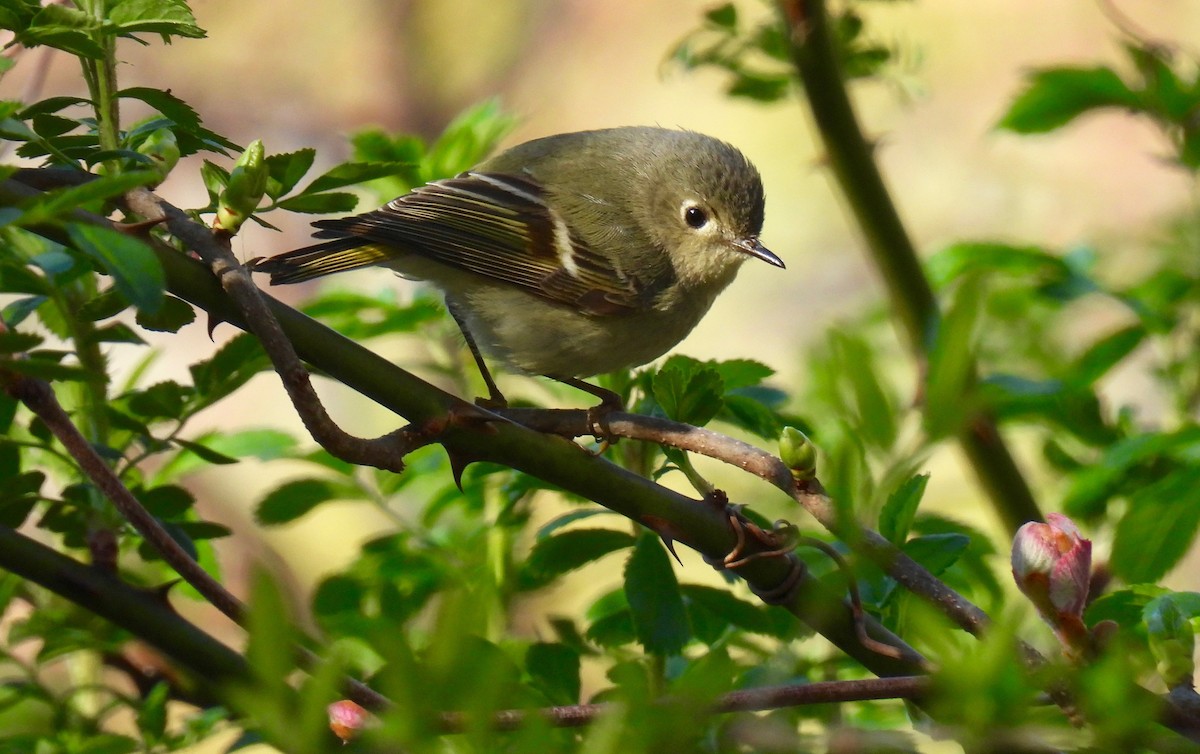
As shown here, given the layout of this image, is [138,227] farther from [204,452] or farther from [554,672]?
[554,672]

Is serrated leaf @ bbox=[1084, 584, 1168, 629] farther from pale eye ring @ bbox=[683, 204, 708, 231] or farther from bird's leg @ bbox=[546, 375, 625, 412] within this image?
pale eye ring @ bbox=[683, 204, 708, 231]

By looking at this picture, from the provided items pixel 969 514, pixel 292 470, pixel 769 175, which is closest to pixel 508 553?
pixel 969 514

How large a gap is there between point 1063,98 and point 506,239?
1067mm

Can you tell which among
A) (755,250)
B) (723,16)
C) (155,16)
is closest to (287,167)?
(155,16)

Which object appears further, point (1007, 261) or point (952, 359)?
point (1007, 261)

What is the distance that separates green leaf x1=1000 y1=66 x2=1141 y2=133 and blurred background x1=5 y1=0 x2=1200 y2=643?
250cm

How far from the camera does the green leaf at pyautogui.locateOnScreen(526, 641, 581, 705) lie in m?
1.42

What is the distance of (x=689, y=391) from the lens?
1.28m

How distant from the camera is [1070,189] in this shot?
16.7 feet

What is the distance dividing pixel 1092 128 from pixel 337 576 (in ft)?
14.5

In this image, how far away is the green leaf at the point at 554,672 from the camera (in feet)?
4.67

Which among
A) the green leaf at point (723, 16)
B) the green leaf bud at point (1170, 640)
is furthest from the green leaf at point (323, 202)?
the green leaf at point (723, 16)

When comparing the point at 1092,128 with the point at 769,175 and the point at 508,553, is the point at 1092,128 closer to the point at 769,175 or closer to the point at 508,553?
the point at 769,175

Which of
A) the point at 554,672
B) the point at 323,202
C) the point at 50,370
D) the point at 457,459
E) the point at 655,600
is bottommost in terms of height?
the point at 554,672
